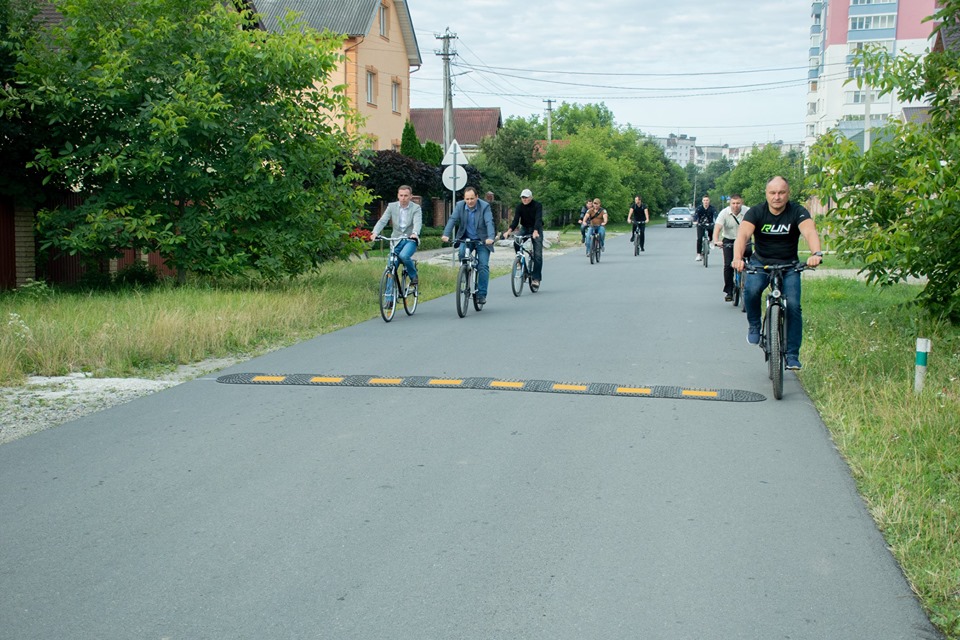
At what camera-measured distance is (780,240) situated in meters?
8.69

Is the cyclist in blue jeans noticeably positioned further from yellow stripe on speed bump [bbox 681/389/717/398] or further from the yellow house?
the yellow house

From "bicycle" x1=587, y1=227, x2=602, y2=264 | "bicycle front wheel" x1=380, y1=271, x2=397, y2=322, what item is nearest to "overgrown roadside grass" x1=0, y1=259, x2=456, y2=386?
"bicycle front wheel" x1=380, y1=271, x2=397, y2=322

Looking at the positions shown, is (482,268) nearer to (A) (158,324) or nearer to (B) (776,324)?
(A) (158,324)

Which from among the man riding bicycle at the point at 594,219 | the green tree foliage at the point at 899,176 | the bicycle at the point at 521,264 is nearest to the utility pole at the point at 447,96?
the man riding bicycle at the point at 594,219

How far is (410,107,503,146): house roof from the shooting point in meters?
75.0

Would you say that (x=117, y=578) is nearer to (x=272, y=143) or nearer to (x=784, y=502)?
(x=784, y=502)

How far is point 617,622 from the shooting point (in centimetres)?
374

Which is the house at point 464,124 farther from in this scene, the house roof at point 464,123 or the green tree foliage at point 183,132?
the green tree foliage at point 183,132

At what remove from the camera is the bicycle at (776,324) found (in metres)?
8.11

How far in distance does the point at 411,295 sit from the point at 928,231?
688cm

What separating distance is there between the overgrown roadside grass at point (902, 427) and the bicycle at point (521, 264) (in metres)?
5.76

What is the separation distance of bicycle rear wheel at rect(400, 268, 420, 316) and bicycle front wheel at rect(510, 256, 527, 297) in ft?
10.8

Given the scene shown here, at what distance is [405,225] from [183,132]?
426cm

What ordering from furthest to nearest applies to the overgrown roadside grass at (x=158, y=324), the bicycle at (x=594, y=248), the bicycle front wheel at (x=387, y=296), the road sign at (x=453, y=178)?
1. the bicycle at (x=594, y=248)
2. the road sign at (x=453, y=178)
3. the bicycle front wheel at (x=387, y=296)
4. the overgrown roadside grass at (x=158, y=324)
